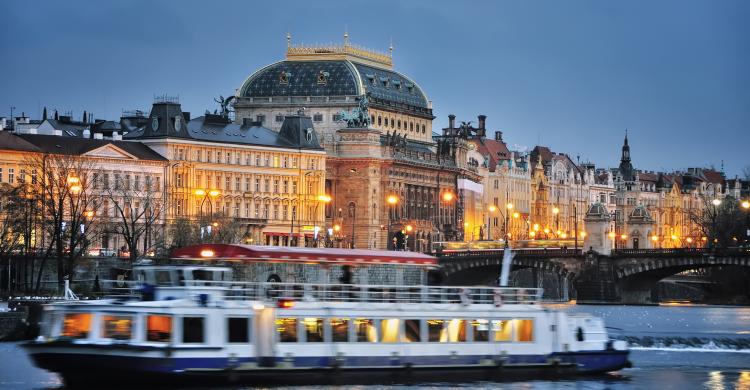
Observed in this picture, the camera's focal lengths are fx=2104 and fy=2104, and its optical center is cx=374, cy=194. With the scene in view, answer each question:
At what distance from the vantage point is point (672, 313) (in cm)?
13875

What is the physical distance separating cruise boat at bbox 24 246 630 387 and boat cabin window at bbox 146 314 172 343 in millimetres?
34

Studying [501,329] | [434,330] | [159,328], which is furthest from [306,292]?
[501,329]

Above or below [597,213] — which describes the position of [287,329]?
below

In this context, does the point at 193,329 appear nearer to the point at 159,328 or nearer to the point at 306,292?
the point at 159,328

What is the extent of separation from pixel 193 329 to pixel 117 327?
103 inches

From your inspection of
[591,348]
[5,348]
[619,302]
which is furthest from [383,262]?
[619,302]

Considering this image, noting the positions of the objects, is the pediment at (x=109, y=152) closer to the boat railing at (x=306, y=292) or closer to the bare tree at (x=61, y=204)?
the bare tree at (x=61, y=204)

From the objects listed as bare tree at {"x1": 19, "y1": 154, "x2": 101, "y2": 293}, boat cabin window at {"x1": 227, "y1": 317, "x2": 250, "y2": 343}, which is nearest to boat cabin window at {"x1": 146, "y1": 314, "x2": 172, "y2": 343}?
boat cabin window at {"x1": 227, "y1": 317, "x2": 250, "y2": 343}

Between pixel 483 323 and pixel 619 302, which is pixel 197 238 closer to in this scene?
pixel 619 302

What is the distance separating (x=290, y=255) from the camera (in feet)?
250

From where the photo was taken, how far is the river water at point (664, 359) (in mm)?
77250

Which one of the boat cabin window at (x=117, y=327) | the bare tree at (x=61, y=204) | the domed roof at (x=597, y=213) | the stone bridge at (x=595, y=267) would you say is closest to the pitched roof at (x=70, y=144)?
the bare tree at (x=61, y=204)

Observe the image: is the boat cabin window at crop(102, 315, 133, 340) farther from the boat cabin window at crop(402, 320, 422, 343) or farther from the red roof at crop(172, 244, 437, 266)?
the boat cabin window at crop(402, 320, 422, 343)

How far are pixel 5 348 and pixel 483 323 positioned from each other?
24887 millimetres
